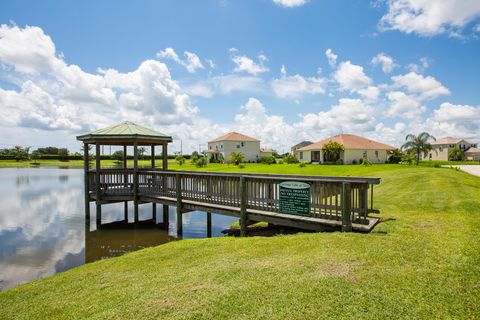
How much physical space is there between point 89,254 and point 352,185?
8.85 m

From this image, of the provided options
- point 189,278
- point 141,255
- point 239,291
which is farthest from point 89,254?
point 239,291

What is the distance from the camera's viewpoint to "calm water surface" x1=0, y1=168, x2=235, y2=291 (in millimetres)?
9195

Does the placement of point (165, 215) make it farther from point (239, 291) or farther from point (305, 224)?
point (239, 291)

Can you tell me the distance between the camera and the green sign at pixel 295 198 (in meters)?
7.94

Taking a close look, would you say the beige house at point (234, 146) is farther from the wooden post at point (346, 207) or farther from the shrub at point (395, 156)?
the wooden post at point (346, 207)

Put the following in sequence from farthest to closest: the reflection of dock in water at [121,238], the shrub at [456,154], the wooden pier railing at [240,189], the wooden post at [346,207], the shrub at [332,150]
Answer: the shrub at [456,154] < the shrub at [332,150] < the reflection of dock in water at [121,238] < the wooden pier railing at [240,189] < the wooden post at [346,207]

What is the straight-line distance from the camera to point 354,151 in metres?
45.2

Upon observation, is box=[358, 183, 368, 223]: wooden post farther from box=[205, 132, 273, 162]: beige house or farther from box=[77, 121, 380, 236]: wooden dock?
box=[205, 132, 273, 162]: beige house

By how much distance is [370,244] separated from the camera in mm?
5906

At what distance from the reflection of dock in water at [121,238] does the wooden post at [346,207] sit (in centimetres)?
716

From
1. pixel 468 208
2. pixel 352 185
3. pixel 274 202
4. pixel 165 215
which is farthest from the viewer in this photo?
pixel 165 215

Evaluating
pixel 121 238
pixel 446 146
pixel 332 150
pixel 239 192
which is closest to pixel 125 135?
pixel 121 238

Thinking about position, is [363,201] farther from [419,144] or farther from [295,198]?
[419,144]

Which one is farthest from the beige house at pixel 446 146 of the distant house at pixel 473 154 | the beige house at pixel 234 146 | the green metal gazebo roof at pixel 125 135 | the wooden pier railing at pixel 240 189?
the green metal gazebo roof at pixel 125 135
